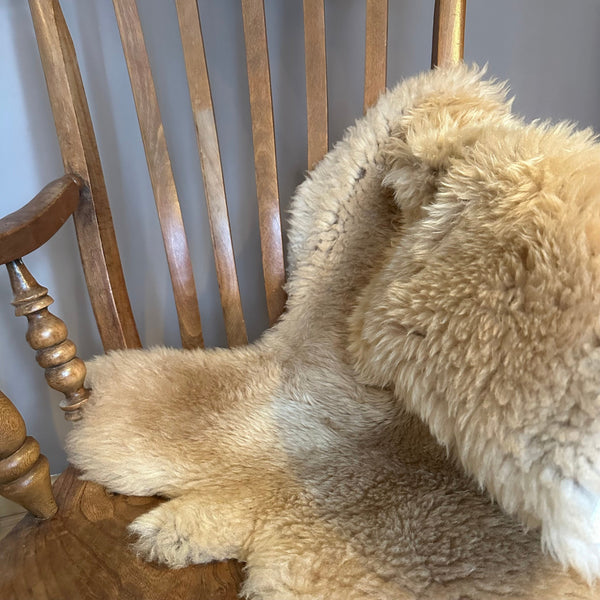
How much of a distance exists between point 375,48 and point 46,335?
0.49 meters

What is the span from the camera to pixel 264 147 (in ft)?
1.93

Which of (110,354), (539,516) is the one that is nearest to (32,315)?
(110,354)

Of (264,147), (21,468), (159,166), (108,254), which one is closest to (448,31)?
(264,147)

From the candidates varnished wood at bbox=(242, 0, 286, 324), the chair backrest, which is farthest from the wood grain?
varnished wood at bbox=(242, 0, 286, 324)

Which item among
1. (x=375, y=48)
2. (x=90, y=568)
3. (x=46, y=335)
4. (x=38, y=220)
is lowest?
(x=90, y=568)

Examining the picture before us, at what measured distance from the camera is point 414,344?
0.38 metres

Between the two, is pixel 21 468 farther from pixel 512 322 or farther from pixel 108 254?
pixel 512 322

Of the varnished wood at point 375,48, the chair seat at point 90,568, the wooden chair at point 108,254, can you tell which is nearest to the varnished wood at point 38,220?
the wooden chair at point 108,254

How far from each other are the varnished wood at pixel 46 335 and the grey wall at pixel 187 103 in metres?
0.31

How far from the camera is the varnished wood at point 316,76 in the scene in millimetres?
542

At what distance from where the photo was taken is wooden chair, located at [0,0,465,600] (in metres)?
0.41

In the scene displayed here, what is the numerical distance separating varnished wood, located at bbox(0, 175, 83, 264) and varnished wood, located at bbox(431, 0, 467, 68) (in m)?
0.45

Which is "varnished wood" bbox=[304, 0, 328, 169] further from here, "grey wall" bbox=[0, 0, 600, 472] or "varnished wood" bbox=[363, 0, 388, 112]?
"grey wall" bbox=[0, 0, 600, 472]

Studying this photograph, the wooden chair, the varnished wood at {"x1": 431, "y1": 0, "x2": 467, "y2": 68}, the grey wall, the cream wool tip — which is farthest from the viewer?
the grey wall
